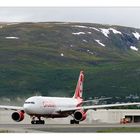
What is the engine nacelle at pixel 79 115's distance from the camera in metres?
101

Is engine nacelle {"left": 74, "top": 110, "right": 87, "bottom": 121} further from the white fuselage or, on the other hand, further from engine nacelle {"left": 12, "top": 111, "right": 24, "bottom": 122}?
engine nacelle {"left": 12, "top": 111, "right": 24, "bottom": 122}

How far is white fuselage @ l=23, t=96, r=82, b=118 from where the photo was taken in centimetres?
10019

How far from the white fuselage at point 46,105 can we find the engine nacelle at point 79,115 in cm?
382

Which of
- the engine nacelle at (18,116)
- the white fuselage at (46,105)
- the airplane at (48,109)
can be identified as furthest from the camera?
the engine nacelle at (18,116)

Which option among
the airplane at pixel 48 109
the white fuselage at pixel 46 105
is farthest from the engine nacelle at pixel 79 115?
the white fuselage at pixel 46 105

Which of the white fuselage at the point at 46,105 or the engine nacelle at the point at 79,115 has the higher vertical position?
the white fuselage at the point at 46,105

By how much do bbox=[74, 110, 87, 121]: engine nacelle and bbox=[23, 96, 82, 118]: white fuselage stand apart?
12.5ft

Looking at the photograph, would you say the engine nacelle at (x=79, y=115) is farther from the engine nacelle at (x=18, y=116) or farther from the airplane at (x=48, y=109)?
the engine nacelle at (x=18, y=116)

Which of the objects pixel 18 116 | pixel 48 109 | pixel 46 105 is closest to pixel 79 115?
pixel 48 109

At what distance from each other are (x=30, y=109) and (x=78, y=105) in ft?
44.0

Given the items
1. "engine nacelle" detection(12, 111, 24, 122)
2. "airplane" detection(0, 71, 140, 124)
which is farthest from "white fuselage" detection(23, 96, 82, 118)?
"engine nacelle" detection(12, 111, 24, 122)
